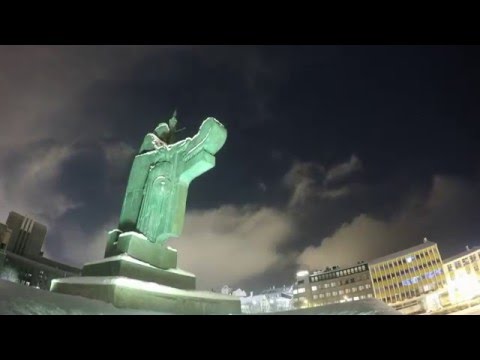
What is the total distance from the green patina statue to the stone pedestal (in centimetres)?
57

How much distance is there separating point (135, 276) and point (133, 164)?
3.78 metres

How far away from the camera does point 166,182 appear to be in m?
8.34

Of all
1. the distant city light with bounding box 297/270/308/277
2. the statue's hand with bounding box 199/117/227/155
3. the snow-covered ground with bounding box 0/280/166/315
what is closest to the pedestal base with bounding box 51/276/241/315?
the snow-covered ground with bounding box 0/280/166/315

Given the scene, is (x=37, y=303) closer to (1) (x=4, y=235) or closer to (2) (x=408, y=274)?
(1) (x=4, y=235)

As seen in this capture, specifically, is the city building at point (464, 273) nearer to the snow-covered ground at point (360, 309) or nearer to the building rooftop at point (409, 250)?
the building rooftop at point (409, 250)

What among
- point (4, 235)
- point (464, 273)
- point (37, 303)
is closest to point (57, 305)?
point (37, 303)

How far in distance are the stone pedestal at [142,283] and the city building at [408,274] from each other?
8153 centimetres

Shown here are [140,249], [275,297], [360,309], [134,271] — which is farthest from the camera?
[275,297]

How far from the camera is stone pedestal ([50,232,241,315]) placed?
5.64 metres

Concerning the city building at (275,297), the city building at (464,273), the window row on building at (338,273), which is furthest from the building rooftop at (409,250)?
the city building at (275,297)

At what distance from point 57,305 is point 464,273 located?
246 ft
